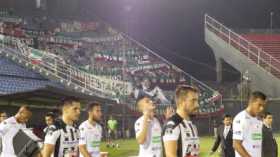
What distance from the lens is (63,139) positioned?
7.60 metres

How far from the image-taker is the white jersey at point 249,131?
28.4 feet

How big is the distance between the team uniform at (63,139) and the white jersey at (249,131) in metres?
2.48

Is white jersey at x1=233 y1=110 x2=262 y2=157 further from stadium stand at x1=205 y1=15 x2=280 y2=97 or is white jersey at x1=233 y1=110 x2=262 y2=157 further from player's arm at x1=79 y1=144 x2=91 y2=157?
stadium stand at x1=205 y1=15 x2=280 y2=97

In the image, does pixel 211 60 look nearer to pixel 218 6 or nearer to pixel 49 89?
pixel 218 6

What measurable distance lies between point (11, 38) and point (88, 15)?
30.3 ft

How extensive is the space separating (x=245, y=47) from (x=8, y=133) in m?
32.8

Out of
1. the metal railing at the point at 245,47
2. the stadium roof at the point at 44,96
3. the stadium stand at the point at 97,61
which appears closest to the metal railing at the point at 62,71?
the stadium stand at the point at 97,61

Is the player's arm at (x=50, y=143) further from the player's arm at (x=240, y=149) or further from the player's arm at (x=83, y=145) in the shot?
the player's arm at (x=240, y=149)

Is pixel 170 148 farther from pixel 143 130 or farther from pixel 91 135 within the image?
pixel 91 135

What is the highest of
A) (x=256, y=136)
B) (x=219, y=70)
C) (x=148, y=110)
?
(x=219, y=70)

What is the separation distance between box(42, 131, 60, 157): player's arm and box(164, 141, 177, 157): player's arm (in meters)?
1.97

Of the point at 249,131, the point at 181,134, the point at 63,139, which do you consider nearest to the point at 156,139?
the point at 249,131

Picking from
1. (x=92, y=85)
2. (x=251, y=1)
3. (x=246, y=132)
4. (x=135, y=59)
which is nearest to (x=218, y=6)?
(x=251, y=1)

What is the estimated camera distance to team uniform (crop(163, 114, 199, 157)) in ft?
20.0
